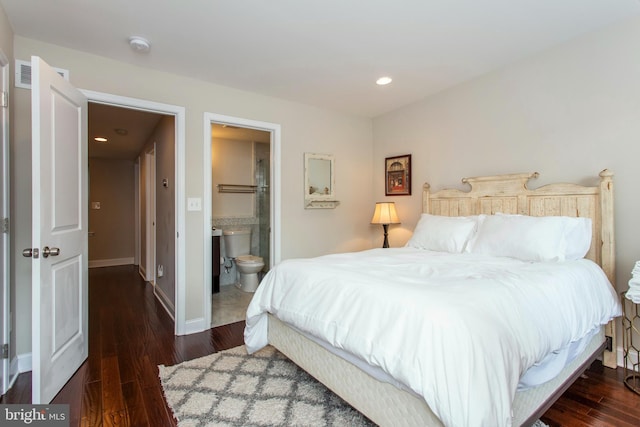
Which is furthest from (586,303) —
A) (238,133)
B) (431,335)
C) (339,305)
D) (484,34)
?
(238,133)

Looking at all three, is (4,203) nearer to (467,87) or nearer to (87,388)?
(87,388)

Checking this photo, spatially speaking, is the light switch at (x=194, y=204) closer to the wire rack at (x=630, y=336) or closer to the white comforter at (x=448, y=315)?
the white comforter at (x=448, y=315)

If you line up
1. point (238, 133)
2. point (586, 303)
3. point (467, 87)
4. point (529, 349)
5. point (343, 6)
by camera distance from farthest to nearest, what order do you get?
point (238, 133), point (467, 87), point (343, 6), point (586, 303), point (529, 349)

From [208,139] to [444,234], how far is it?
7.92ft

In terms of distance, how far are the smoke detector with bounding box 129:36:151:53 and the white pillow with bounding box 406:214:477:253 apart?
280cm

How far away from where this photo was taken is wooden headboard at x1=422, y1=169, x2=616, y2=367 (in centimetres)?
225

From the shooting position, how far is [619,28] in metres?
2.24

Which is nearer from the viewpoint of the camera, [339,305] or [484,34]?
[339,305]

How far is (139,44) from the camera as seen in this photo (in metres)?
2.37

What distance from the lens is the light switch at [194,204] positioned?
3.02 metres

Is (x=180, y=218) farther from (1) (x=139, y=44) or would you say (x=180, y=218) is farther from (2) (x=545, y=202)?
(2) (x=545, y=202)

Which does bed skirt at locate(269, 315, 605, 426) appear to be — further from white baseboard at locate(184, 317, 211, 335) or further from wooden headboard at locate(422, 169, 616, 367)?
white baseboard at locate(184, 317, 211, 335)

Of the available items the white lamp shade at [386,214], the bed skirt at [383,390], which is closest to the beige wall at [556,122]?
the white lamp shade at [386,214]

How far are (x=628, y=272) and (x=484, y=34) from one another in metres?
2.00
